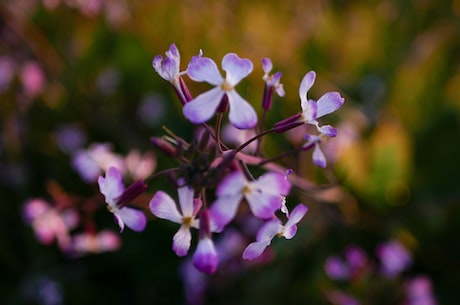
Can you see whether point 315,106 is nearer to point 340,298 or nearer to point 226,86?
point 226,86

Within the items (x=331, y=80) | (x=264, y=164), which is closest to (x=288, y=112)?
(x=331, y=80)

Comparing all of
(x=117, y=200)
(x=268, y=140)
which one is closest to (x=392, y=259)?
(x=268, y=140)

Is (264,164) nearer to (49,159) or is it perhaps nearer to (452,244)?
(452,244)

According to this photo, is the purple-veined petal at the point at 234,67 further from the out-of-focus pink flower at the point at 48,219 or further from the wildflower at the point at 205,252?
the out-of-focus pink flower at the point at 48,219

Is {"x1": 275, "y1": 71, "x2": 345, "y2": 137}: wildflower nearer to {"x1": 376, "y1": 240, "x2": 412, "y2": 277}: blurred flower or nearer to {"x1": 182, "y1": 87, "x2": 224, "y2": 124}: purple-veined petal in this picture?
{"x1": 182, "y1": 87, "x2": 224, "y2": 124}: purple-veined petal

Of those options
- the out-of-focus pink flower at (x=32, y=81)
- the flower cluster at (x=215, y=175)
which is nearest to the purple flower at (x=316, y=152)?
the flower cluster at (x=215, y=175)

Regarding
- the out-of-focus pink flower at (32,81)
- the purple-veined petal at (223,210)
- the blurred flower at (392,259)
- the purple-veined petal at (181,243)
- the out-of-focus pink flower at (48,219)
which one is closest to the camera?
the purple-veined petal at (223,210)
